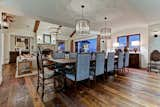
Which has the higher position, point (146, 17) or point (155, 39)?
point (146, 17)

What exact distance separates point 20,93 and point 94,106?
184 centimetres

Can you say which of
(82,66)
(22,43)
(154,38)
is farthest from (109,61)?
(22,43)

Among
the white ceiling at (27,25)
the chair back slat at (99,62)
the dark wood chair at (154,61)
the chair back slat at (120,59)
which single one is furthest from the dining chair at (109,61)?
the white ceiling at (27,25)

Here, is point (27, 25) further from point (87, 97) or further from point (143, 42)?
point (143, 42)

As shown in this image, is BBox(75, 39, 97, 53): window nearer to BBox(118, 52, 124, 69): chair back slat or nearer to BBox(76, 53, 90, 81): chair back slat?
BBox(118, 52, 124, 69): chair back slat

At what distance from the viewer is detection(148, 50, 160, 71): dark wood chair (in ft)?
16.9

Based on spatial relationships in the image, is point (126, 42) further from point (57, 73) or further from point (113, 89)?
point (57, 73)

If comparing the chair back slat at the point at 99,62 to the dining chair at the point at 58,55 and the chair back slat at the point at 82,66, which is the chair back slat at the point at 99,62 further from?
the dining chair at the point at 58,55

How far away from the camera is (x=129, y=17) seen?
5.31m

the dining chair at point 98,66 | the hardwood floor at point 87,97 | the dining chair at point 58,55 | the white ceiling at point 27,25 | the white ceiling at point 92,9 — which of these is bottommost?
the hardwood floor at point 87,97

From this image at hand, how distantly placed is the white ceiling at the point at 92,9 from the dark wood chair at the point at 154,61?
1.57 metres

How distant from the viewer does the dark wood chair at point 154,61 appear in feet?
16.9

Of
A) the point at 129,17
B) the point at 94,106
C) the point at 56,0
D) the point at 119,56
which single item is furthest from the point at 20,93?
the point at 129,17

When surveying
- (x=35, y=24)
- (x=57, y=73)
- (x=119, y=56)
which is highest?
(x=35, y=24)
